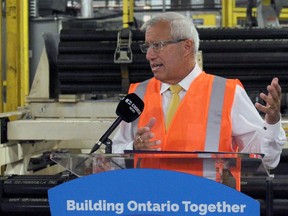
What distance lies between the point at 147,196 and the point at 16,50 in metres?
3.37

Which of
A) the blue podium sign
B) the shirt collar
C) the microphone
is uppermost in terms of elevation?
the shirt collar

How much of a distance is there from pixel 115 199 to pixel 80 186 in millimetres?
96

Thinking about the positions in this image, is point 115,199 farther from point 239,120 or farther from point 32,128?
point 32,128

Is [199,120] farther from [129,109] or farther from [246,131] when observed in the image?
[129,109]

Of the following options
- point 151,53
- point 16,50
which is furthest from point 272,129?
point 16,50

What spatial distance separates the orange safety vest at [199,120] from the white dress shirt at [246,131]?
35 mm

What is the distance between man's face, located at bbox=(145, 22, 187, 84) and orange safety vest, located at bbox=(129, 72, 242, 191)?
0.09 metres

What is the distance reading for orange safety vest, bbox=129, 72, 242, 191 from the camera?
2.35 metres

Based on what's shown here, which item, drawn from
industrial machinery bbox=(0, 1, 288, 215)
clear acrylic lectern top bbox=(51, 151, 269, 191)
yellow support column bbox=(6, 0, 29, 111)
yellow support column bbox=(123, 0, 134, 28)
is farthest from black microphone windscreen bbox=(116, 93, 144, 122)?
yellow support column bbox=(123, 0, 134, 28)

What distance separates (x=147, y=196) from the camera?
1.44m

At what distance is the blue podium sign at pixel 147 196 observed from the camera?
1.42 m

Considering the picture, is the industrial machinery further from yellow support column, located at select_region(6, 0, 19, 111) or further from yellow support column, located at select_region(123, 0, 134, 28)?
yellow support column, located at select_region(123, 0, 134, 28)

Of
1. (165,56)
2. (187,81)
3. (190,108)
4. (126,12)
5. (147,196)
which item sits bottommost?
(147,196)

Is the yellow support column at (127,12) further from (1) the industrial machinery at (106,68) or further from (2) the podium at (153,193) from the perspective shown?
(2) the podium at (153,193)
